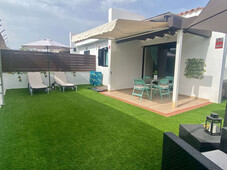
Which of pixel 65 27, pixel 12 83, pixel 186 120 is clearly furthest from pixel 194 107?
pixel 65 27

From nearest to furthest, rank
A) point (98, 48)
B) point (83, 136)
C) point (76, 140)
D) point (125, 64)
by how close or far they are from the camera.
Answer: point (76, 140)
point (83, 136)
point (125, 64)
point (98, 48)

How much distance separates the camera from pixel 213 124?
6.75 ft

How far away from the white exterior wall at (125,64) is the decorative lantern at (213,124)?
6225 mm

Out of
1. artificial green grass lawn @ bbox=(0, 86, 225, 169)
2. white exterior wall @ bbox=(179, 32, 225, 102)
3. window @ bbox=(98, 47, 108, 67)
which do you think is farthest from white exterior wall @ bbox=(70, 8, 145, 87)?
artificial green grass lawn @ bbox=(0, 86, 225, 169)

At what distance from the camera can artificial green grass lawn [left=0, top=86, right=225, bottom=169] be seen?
2237mm

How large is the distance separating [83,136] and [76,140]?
194 mm

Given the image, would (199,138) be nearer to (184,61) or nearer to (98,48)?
(184,61)

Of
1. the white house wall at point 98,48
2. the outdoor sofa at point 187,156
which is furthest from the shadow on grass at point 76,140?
the white house wall at point 98,48

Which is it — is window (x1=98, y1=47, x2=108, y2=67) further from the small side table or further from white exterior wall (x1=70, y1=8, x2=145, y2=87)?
the small side table

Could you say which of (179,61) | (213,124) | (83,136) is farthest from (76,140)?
(179,61)

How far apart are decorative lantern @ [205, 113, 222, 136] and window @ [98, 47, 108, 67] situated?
325 inches

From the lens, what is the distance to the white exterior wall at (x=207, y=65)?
5.87 metres

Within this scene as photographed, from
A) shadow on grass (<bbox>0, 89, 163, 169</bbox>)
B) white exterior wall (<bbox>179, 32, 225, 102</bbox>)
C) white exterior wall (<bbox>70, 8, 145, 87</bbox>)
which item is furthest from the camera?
white exterior wall (<bbox>70, 8, 145, 87</bbox>)

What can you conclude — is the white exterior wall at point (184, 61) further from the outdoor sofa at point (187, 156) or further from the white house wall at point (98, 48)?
the outdoor sofa at point (187, 156)
